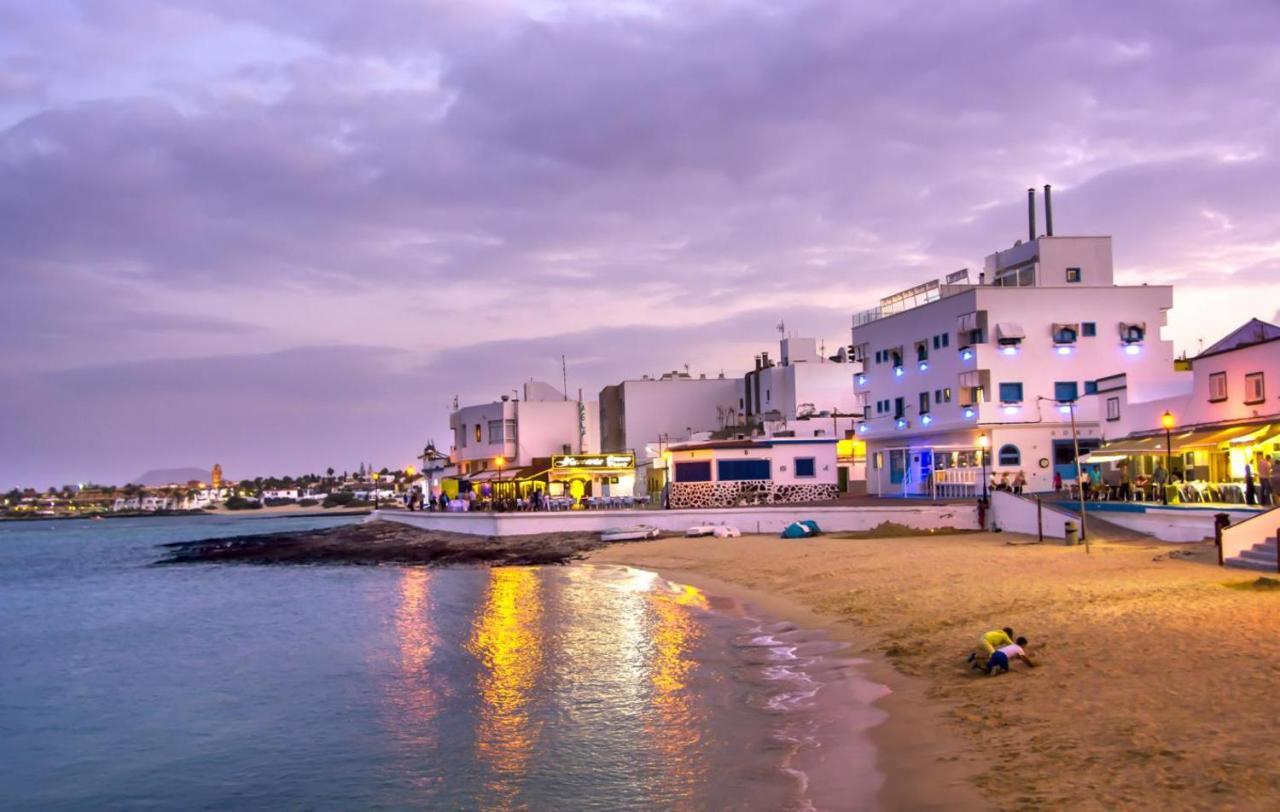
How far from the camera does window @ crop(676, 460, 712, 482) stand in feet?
174

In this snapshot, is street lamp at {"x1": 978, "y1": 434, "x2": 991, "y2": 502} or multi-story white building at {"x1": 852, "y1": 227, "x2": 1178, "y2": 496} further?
multi-story white building at {"x1": 852, "y1": 227, "x2": 1178, "y2": 496}

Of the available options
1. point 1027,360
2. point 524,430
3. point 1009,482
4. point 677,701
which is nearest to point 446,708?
point 677,701

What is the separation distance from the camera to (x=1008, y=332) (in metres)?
47.6

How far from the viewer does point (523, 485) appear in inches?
2714

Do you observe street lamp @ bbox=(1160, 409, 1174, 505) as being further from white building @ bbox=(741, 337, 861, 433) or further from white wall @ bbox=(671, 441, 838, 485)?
white building @ bbox=(741, 337, 861, 433)

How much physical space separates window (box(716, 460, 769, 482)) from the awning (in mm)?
13061

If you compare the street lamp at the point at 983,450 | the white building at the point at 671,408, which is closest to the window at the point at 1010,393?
the street lamp at the point at 983,450

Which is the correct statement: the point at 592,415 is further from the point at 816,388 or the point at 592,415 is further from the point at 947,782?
the point at 947,782

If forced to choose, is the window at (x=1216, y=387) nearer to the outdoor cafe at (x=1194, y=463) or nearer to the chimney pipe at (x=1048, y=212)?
the outdoor cafe at (x=1194, y=463)

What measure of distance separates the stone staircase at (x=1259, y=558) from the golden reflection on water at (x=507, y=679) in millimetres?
15005

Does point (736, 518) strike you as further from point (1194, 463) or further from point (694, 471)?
point (1194, 463)

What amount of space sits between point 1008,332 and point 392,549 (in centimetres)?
3461

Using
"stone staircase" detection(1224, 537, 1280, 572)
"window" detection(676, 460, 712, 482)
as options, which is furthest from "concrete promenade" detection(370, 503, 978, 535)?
"stone staircase" detection(1224, 537, 1280, 572)

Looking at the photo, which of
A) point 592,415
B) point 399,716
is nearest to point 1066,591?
point 399,716
